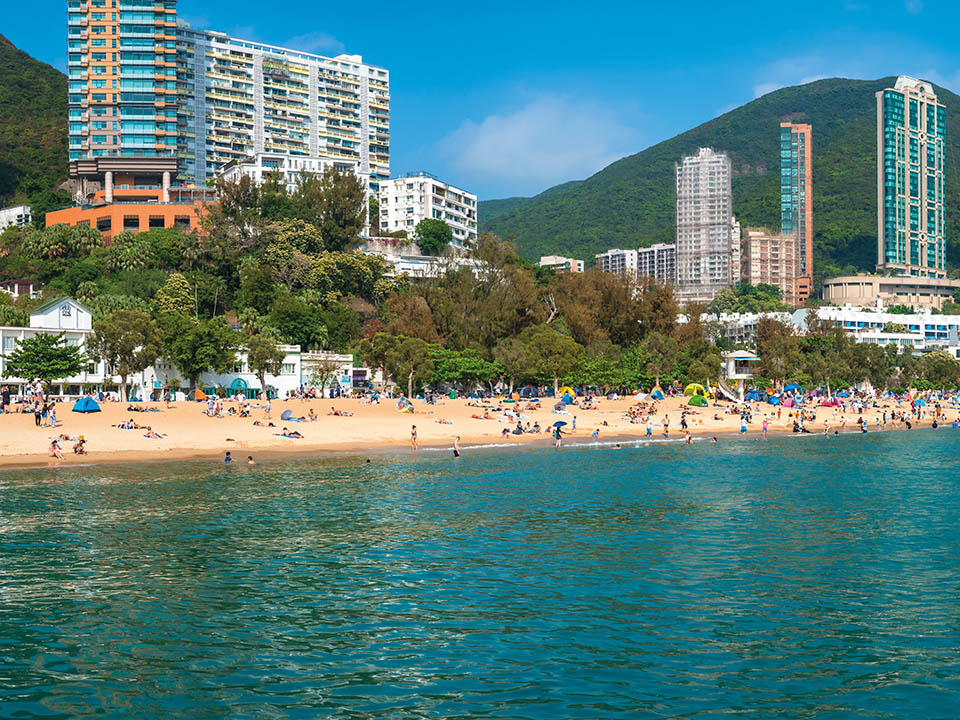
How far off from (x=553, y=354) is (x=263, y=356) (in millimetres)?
28842

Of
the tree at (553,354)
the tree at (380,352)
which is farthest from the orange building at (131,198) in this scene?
the tree at (553,354)

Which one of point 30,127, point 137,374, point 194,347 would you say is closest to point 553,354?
point 194,347

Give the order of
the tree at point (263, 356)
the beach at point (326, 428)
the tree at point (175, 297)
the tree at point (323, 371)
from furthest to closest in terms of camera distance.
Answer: the tree at point (175, 297), the tree at point (323, 371), the tree at point (263, 356), the beach at point (326, 428)

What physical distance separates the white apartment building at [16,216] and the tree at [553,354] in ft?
276

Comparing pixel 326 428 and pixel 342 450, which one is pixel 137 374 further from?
pixel 342 450

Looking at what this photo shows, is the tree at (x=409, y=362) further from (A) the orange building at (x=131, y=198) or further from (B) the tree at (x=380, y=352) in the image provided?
(A) the orange building at (x=131, y=198)

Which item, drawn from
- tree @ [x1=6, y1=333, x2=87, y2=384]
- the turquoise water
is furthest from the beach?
the turquoise water

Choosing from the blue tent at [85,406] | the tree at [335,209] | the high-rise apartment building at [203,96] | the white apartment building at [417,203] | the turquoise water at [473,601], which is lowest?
the turquoise water at [473,601]

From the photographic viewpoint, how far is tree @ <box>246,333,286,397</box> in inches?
3184

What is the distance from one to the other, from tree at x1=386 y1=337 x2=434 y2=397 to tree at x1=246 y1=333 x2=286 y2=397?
1027 cm

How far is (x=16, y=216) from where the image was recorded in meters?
134

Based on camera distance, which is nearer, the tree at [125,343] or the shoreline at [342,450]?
the shoreline at [342,450]

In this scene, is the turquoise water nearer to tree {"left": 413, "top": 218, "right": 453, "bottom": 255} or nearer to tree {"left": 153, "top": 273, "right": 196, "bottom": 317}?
tree {"left": 153, "top": 273, "right": 196, "bottom": 317}

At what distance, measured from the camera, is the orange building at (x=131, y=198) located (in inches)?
4813
